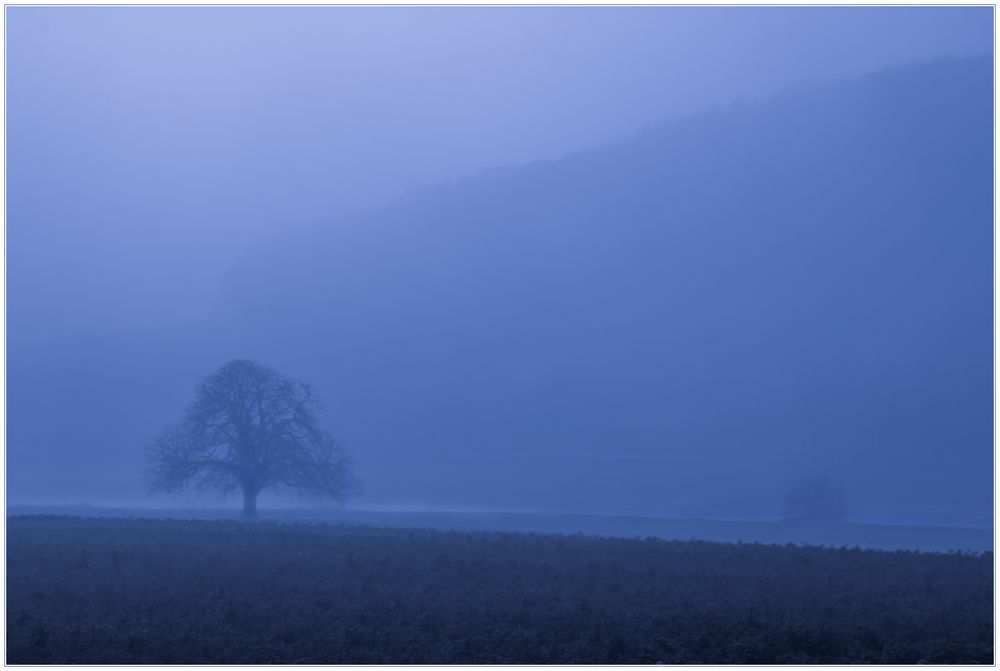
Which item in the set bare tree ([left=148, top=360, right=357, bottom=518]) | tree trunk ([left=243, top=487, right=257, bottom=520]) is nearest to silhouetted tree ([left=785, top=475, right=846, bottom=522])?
bare tree ([left=148, top=360, right=357, bottom=518])

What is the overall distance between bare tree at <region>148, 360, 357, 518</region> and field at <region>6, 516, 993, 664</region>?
80.6 feet

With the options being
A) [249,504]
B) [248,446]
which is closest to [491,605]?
[248,446]

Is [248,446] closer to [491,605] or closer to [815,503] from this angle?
[815,503]

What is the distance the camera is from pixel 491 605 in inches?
868

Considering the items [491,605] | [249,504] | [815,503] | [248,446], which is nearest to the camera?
[491,605]

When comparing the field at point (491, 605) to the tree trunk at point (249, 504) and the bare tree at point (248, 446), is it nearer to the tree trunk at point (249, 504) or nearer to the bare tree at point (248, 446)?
the tree trunk at point (249, 504)

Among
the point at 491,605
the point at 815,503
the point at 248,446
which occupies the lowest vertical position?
the point at 491,605

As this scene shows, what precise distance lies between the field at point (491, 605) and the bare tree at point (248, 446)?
80.6 feet

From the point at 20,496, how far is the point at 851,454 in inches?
4170

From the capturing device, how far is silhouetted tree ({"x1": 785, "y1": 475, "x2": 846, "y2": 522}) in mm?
72312

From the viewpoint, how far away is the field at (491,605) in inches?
723

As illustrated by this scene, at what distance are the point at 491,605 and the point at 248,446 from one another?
39837mm

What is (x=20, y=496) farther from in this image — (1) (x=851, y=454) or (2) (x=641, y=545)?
(2) (x=641, y=545)

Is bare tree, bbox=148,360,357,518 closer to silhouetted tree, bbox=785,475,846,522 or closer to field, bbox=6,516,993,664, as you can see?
field, bbox=6,516,993,664
